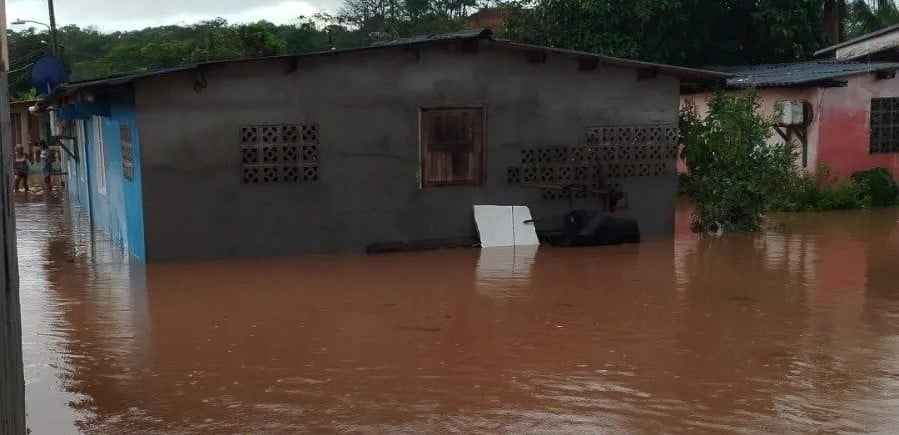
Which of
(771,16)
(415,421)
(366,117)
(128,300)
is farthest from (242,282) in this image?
(771,16)

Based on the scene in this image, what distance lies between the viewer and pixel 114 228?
1684cm

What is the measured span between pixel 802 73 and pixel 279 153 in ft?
44.0

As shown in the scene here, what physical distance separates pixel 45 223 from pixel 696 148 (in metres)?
12.5

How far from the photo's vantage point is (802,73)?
22672 millimetres

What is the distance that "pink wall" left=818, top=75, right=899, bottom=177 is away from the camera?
70.3 ft

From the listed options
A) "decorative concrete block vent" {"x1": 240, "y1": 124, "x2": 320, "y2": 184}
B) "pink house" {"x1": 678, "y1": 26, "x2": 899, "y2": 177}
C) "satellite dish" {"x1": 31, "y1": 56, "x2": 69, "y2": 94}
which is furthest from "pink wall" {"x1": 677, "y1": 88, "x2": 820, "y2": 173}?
"satellite dish" {"x1": 31, "y1": 56, "x2": 69, "y2": 94}

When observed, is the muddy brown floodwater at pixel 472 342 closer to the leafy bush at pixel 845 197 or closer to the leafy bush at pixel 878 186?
the leafy bush at pixel 845 197

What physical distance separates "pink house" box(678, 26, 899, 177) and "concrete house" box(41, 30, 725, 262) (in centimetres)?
611

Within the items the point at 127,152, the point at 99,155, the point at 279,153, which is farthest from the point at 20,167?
the point at 279,153

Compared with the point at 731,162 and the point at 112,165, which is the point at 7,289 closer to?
the point at 112,165

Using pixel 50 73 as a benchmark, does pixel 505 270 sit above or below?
below

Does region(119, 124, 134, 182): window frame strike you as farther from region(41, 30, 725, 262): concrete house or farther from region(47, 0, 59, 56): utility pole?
region(47, 0, 59, 56): utility pole

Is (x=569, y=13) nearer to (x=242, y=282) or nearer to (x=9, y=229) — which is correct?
(x=242, y=282)

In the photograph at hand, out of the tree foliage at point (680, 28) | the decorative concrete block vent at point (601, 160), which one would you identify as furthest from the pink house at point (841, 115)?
the tree foliage at point (680, 28)
